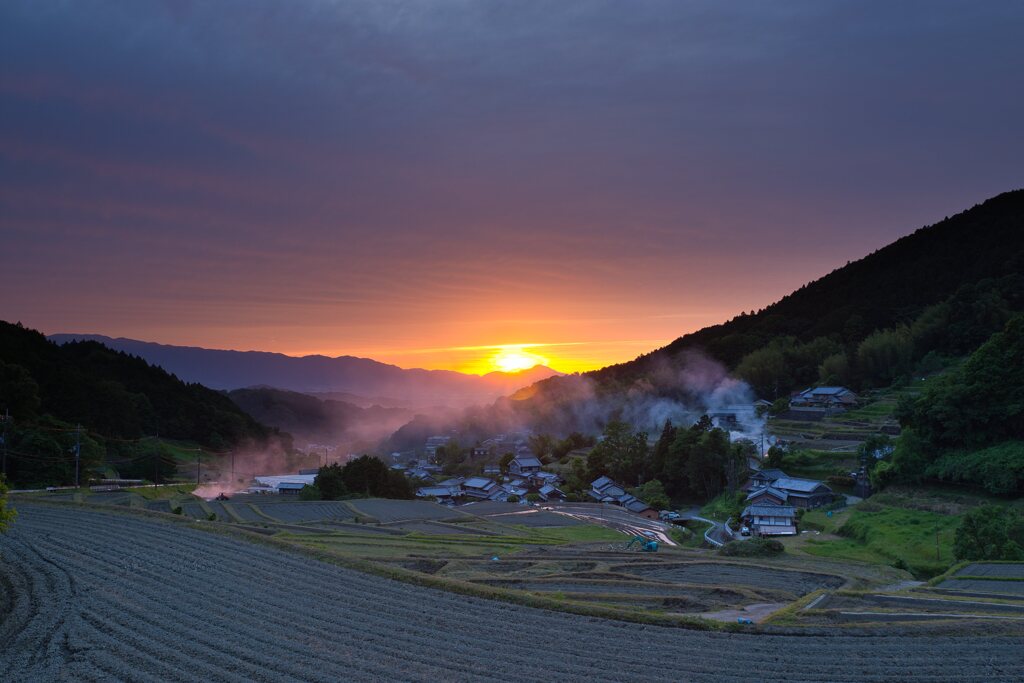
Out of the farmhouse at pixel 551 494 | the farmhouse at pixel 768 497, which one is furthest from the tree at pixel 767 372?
the farmhouse at pixel 768 497

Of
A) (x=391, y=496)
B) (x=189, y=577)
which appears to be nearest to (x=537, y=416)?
(x=391, y=496)

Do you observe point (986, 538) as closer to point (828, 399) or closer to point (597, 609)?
point (597, 609)

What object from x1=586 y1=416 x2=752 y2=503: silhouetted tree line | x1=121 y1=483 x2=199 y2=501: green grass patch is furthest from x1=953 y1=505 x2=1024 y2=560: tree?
x1=121 y1=483 x2=199 y2=501: green grass patch

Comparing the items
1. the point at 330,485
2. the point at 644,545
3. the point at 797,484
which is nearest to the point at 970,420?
the point at 797,484

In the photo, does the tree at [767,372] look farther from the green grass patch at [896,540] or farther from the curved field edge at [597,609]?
the curved field edge at [597,609]

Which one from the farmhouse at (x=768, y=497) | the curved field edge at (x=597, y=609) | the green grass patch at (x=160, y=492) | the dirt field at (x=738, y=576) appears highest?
the green grass patch at (x=160, y=492)

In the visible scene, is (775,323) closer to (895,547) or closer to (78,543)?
(895,547)

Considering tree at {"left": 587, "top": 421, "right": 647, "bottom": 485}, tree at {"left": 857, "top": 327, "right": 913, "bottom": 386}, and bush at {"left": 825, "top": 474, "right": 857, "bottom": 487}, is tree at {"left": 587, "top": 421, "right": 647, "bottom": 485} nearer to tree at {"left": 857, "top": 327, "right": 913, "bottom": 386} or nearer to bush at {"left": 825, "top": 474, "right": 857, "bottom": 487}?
bush at {"left": 825, "top": 474, "right": 857, "bottom": 487}
